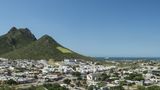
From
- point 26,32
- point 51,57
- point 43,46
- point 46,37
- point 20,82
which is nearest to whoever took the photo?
point 20,82

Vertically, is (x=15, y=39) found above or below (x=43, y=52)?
above

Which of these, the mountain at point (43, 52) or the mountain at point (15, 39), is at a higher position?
the mountain at point (15, 39)

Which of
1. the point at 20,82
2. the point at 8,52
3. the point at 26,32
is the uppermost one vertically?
the point at 26,32

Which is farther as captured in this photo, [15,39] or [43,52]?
[15,39]

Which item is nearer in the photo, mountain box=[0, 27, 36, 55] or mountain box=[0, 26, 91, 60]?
mountain box=[0, 26, 91, 60]

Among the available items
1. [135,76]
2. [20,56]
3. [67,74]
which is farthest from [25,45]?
[135,76]

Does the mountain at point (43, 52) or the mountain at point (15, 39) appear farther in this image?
the mountain at point (15, 39)

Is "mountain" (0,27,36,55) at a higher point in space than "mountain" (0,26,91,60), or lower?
higher

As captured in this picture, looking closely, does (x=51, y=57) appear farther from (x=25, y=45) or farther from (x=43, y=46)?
(x=25, y=45)
